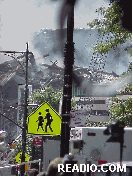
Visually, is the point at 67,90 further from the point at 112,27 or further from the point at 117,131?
the point at 117,131

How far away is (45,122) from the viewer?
11.8 m

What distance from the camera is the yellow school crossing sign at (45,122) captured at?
11.6 metres

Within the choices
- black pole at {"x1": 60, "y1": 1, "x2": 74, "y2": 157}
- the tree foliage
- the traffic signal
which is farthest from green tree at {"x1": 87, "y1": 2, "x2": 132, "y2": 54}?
the traffic signal

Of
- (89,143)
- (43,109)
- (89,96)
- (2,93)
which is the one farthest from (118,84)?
(2,93)

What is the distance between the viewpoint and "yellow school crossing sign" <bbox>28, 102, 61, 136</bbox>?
→ 38.1 feet

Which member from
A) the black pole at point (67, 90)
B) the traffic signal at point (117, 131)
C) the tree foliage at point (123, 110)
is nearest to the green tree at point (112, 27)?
the tree foliage at point (123, 110)

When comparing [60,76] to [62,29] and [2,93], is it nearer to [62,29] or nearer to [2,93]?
[2,93]

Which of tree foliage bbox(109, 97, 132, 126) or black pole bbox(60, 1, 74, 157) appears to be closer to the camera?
black pole bbox(60, 1, 74, 157)

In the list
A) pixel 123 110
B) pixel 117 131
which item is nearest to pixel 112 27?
pixel 123 110

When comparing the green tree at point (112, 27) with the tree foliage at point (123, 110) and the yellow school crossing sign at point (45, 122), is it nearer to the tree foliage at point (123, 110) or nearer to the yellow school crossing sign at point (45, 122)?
the tree foliage at point (123, 110)

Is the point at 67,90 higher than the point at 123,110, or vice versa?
the point at 67,90

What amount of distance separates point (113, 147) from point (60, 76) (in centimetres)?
5188

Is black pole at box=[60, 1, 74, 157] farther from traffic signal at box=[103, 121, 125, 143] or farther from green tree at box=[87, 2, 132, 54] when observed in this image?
traffic signal at box=[103, 121, 125, 143]

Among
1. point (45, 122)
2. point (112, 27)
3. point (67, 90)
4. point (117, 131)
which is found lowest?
point (117, 131)
